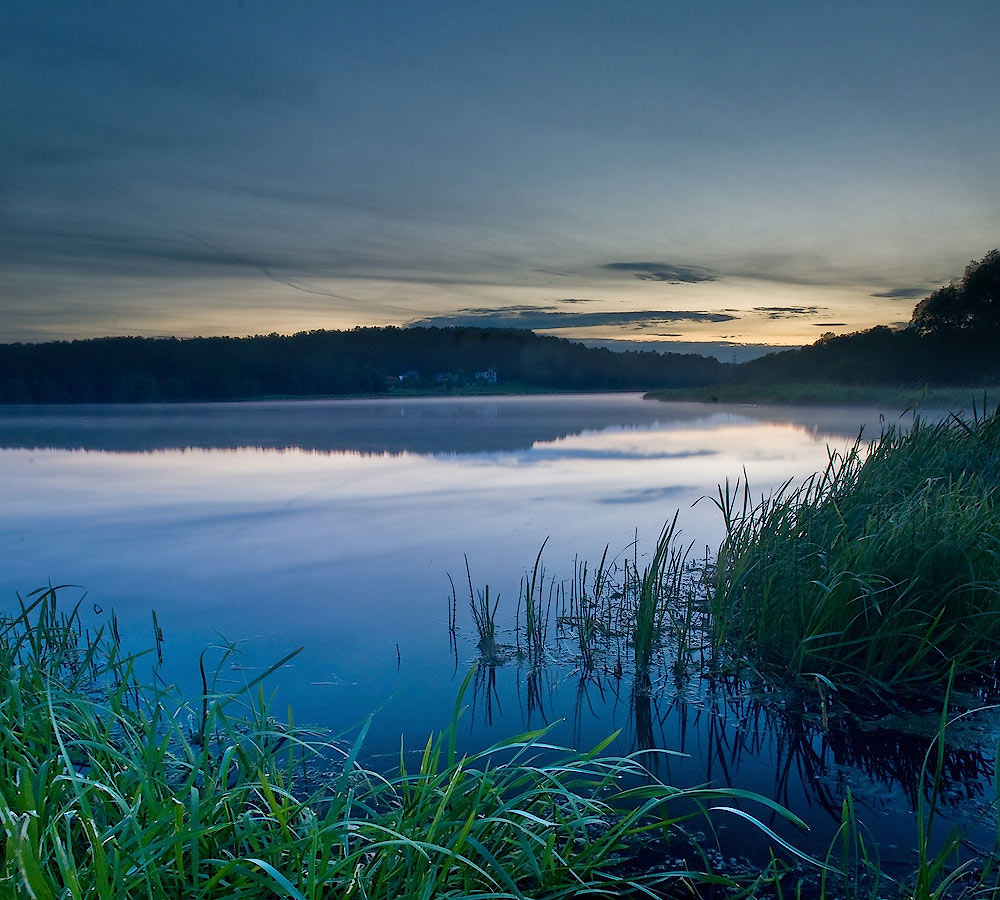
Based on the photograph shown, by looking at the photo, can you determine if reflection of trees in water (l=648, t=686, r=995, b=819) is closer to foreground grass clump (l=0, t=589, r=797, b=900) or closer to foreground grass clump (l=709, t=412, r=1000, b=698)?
foreground grass clump (l=709, t=412, r=1000, b=698)

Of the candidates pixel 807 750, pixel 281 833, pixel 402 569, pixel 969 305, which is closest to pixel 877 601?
pixel 807 750

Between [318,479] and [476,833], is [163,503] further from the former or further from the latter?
[476,833]

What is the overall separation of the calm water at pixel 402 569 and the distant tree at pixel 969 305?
125 ft

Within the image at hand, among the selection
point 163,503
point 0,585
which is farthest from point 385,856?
point 163,503

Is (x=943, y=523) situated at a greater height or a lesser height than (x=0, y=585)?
greater

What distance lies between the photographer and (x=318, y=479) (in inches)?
503

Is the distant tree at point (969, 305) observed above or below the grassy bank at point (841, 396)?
above

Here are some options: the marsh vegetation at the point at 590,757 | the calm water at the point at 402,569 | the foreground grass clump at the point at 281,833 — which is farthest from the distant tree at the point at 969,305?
the foreground grass clump at the point at 281,833

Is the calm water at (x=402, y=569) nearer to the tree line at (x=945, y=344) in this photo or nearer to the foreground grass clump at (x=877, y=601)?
the foreground grass clump at (x=877, y=601)

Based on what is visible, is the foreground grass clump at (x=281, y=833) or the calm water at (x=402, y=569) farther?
the calm water at (x=402, y=569)

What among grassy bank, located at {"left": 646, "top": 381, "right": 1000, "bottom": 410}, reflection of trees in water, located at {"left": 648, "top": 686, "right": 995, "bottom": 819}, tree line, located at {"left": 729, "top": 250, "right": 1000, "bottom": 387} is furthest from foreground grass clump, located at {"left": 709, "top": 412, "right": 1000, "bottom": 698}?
tree line, located at {"left": 729, "top": 250, "right": 1000, "bottom": 387}

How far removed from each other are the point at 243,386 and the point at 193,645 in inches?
3004

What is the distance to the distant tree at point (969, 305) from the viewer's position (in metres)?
44.6

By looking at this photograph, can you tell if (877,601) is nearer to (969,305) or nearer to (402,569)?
(402,569)
